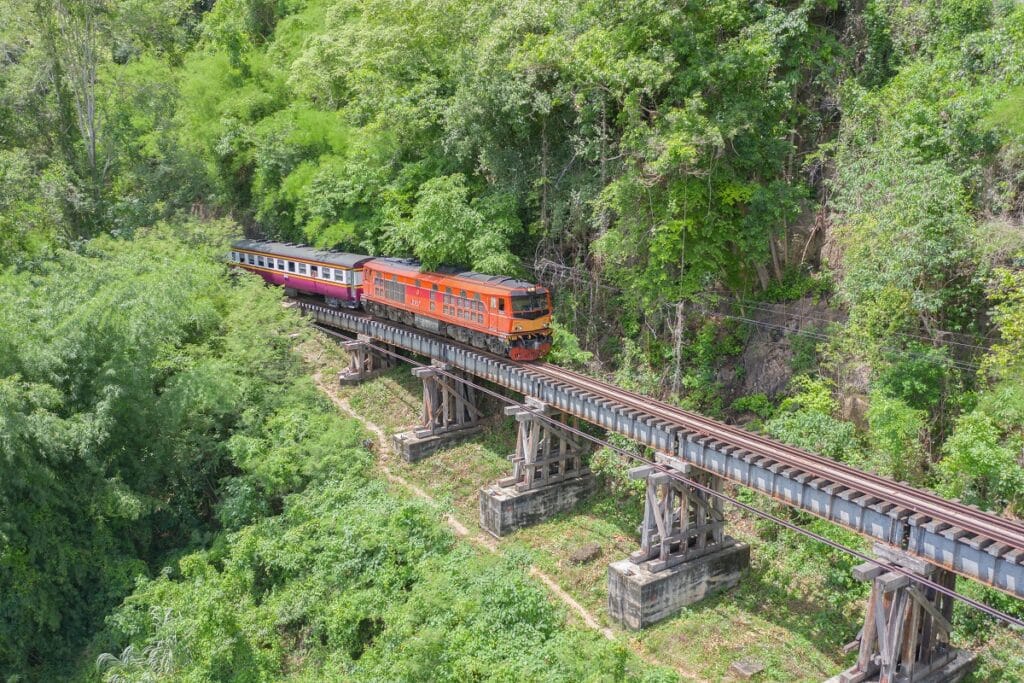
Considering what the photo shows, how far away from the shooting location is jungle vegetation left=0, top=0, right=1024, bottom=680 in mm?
19203

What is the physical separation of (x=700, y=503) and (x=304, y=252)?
930 inches

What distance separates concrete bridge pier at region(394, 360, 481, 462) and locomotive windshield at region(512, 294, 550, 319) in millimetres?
4074

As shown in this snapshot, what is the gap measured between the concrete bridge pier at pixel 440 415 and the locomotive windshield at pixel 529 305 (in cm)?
407

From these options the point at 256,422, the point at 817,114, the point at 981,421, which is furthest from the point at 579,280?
the point at 981,421

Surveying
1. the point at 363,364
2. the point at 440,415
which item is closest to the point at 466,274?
the point at 440,415

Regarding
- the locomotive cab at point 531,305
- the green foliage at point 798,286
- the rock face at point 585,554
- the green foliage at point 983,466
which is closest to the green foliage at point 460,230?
the locomotive cab at point 531,305

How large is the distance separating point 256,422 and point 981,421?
863 inches

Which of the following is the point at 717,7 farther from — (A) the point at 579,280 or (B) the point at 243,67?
(B) the point at 243,67

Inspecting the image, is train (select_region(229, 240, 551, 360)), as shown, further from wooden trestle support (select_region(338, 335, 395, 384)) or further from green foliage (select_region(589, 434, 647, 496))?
green foliage (select_region(589, 434, 647, 496))

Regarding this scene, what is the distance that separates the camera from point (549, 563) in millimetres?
21922

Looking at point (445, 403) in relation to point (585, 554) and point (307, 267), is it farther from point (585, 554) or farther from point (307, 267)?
point (307, 267)

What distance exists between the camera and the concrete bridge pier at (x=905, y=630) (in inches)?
573

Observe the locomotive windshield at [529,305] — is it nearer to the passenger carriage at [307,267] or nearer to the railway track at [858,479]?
the railway track at [858,479]

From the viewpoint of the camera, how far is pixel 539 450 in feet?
80.6
